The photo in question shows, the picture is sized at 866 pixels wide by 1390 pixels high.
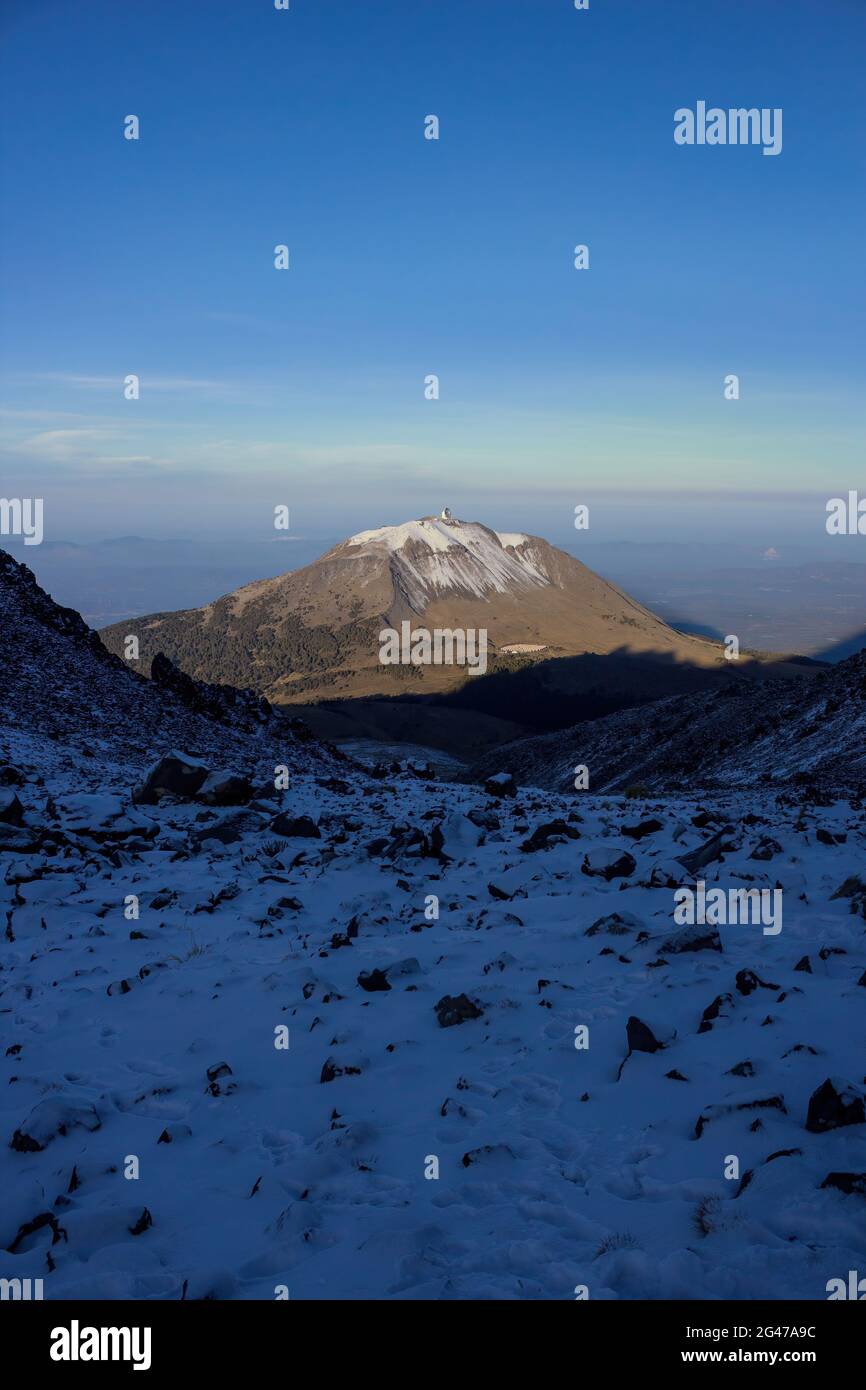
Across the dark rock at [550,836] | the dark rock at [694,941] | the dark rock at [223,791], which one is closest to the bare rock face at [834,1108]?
the dark rock at [694,941]

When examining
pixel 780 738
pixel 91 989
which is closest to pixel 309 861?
pixel 91 989

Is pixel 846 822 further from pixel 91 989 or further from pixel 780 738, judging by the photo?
pixel 780 738

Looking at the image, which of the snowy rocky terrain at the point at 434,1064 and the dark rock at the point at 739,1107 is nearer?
the snowy rocky terrain at the point at 434,1064

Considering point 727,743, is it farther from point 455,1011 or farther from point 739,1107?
point 739,1107

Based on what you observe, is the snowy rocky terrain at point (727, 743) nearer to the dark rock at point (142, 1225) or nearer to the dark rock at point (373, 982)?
the dark rock at point (373, 982)

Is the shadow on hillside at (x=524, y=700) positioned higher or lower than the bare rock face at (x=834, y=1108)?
higher

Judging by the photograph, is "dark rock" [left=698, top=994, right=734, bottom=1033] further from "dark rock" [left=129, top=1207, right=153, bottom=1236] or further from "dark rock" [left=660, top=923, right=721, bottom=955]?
"dark rock" [left=129, top=1207, right=153, bottom=1236]
